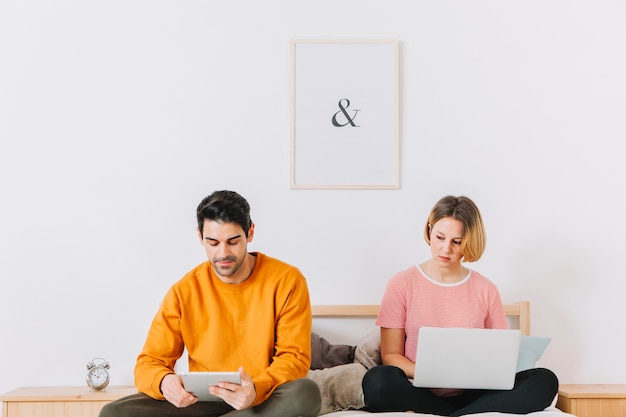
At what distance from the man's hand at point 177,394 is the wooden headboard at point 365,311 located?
878 mm

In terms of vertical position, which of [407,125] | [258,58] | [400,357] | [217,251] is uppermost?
[258,58]

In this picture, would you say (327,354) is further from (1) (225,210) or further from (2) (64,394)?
(2) (64,394)

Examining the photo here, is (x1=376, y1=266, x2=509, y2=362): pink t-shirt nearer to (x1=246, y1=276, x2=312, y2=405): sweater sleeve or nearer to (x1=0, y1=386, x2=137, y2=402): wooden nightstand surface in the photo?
(x1=246, y1=276, x2=312, y2=405): sweater sleeve

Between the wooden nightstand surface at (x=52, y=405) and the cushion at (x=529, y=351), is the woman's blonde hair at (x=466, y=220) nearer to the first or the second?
the cushion at (x=529, y=351)

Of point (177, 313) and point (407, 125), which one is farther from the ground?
point (407, 125)

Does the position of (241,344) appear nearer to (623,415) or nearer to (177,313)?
(177,313)

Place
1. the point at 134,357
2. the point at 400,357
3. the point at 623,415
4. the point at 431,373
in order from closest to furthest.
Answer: the point at 431,373 < the point at 400,357 < the point at 623,415 < the point at 134,357

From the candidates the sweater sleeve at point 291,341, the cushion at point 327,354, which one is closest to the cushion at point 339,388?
the cushion at point 327,354

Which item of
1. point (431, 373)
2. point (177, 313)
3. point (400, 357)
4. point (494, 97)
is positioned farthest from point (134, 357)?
point (494, 97)

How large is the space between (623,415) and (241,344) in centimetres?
139

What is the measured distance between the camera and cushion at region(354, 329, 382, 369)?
2751mm

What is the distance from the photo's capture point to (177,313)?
242 cm

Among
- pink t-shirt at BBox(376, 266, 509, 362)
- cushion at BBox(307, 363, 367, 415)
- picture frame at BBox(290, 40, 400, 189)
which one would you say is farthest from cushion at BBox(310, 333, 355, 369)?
picture frame at BBox(290, 40, 400, 189)

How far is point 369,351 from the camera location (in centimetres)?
278
